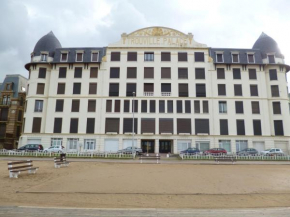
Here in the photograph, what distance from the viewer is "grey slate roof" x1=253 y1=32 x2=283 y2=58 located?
127 ft

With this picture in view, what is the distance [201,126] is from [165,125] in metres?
5.84

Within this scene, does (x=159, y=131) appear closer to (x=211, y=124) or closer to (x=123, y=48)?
(x=211, y=124)

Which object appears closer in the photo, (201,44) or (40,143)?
(40,143)

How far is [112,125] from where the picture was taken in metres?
35.8

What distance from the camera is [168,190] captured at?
931 cm

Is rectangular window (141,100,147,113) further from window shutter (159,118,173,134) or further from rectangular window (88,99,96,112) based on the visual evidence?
rectangular window (88,99,96,112)

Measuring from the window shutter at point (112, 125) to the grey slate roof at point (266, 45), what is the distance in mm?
28295

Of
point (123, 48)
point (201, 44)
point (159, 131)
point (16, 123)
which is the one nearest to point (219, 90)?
point (201, 44)

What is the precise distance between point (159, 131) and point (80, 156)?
13.5 m

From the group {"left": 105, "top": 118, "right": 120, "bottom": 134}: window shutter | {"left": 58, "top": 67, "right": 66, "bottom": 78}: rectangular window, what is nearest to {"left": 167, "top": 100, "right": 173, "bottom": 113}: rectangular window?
{"left": 105, "top": 118, "right": 120, "bottom": 134}: window shutter

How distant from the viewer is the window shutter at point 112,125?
117 ft

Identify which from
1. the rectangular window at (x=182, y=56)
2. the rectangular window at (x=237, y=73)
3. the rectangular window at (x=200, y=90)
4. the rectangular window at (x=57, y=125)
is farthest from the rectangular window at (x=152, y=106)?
the rectangular window at (x=57, y=125)

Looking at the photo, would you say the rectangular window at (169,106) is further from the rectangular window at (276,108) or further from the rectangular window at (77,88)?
the rectangular window at (276,108)

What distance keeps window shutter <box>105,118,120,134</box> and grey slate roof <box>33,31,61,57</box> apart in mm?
16391
